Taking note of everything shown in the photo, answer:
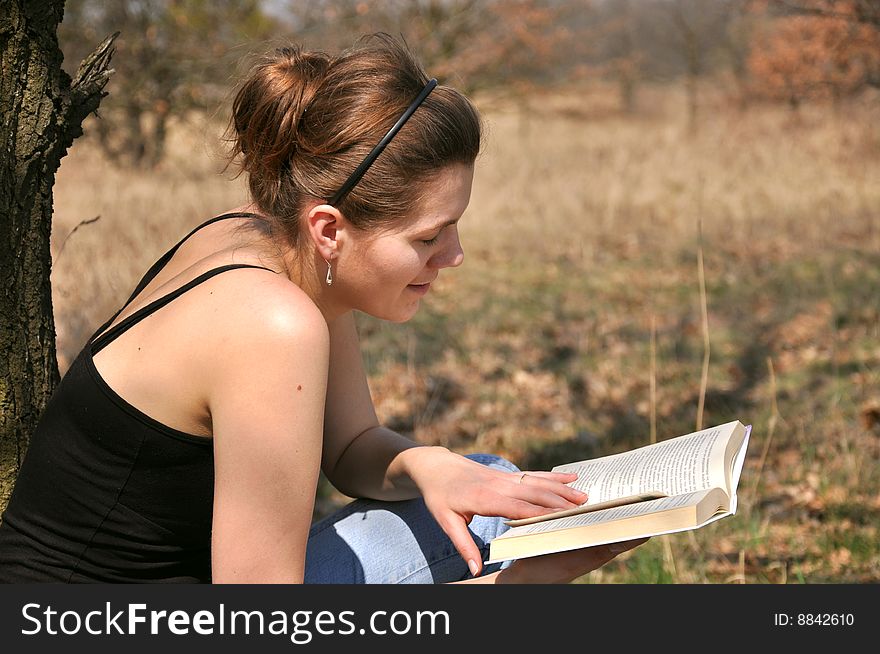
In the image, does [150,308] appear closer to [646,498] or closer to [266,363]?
[266,363]

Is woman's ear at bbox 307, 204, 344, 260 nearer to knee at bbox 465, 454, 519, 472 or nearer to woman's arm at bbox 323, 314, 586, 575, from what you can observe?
woman's arm at bbox 323, 314, 586, 575

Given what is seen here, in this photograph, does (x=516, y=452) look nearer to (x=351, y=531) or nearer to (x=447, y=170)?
(x=351, y=531)

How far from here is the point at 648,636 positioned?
1.76m

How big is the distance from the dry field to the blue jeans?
0.81 meters

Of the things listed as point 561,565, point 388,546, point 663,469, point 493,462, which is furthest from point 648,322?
point 561,565

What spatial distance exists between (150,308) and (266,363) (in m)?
0.29

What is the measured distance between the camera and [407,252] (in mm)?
1834

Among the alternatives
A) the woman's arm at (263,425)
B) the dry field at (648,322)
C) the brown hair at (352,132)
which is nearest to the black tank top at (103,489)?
the woman's arm at (263,425)

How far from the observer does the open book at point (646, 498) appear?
1.50 m

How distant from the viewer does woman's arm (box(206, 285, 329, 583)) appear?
1.58 metres

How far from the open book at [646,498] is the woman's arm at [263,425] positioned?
0.35 meters

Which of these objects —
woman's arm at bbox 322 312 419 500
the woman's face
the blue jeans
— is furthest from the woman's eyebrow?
the blue jeans

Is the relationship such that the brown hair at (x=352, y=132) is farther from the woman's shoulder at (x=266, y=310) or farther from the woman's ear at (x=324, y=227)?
the woman's shoulder at (x=266, y=310)

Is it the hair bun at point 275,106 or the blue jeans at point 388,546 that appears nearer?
the hair bun at point 275,106
